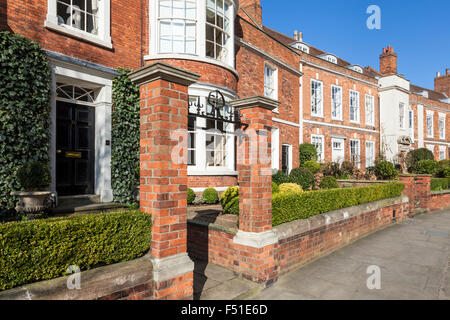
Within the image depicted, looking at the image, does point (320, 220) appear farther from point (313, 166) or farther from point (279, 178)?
point (313, 166)

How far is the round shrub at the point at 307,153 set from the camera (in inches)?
628

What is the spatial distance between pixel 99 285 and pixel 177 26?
8.09 m

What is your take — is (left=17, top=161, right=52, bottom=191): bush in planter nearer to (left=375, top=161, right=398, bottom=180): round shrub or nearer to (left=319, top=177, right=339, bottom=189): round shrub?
(left=319, top=177, right=339, bottom=189): round shrub

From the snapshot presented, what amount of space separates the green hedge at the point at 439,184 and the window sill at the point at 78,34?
604 inches

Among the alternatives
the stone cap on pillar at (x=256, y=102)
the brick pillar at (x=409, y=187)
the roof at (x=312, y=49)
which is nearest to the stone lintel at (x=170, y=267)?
the stone cap on pillar at (x=256, y=102)

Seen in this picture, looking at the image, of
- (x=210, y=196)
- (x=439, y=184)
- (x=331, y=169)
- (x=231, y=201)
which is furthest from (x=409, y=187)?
(x=231, y=201)

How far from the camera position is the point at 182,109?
3490mm

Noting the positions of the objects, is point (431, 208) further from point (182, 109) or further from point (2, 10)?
point (2, 10)

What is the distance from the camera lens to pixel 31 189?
5617mm

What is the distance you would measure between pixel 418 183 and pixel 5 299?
13.5 metres

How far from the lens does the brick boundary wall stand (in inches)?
192

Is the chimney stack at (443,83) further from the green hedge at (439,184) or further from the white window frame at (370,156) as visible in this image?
the green hedge at (439,184)

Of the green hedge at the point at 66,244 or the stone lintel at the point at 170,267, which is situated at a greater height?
the green hedge at the point at 66,244
